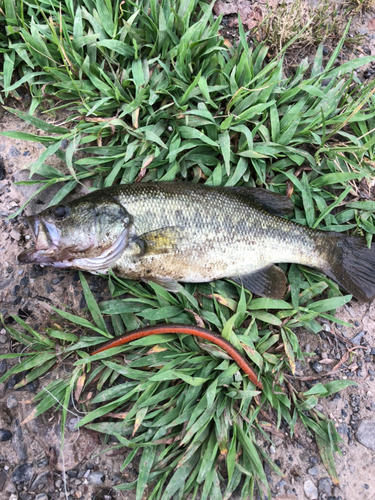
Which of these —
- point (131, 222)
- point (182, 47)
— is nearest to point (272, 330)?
point (131, 222)

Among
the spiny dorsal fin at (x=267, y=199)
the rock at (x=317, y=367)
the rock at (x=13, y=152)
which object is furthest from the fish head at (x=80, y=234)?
the rock at (x=317, y=367)

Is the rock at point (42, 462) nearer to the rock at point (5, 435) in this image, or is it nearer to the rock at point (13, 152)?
the rock at point (5, 435)

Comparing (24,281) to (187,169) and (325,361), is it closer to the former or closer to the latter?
(187,169)

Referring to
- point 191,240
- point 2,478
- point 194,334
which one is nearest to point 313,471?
point 194,334

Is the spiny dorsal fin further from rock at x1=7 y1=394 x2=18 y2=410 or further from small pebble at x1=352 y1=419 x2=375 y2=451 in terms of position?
rock at x1=7 y1=394 x2=18 y2=410

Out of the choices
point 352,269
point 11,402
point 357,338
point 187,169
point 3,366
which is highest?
point 187,169

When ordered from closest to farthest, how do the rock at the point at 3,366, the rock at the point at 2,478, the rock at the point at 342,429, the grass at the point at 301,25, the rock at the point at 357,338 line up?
the rock at the point at 2,478, the rock at the point at 3,366, the rock at the point at 342,429, the rock at the point at 357,338, the grass at the point at 301,25
